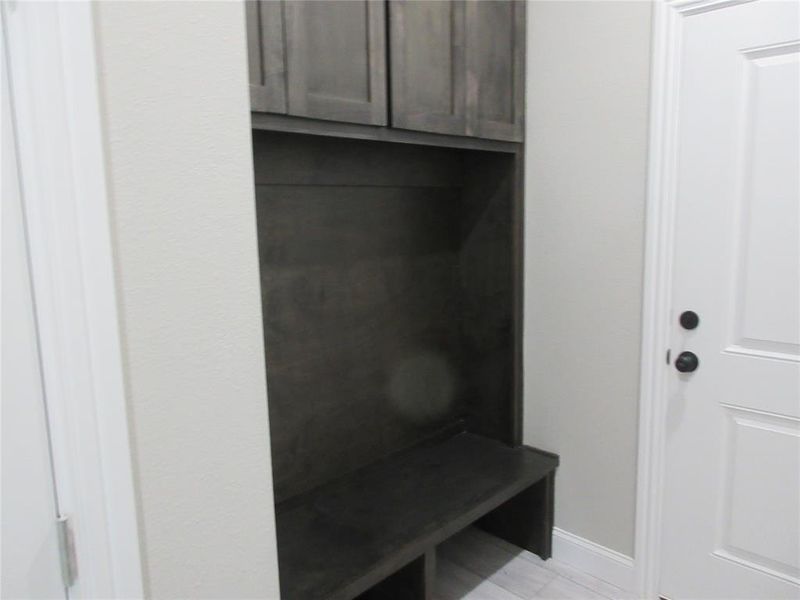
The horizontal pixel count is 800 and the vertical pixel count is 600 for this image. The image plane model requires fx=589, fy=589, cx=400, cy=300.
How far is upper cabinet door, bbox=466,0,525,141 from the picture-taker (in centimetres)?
200

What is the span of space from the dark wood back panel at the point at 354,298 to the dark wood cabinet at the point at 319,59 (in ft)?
1.03

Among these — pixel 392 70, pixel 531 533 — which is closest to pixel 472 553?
pixel 531 533

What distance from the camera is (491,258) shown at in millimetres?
2412

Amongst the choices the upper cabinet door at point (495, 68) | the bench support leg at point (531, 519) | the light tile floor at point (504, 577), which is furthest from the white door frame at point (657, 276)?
the upper cabinet door at point (495, 68)

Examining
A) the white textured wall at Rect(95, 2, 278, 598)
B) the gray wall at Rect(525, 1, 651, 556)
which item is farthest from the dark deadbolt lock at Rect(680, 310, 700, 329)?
the white textured wall at Rect(95, 2, 278, 598)

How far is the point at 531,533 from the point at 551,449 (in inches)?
14.5

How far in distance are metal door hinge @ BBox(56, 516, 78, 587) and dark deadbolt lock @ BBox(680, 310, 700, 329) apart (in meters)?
1.82

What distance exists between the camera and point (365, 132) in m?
1.72

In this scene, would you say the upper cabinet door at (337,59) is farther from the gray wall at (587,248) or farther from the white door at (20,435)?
A: the white door at (20,435)

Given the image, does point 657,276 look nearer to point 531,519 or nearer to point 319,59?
point 531,519

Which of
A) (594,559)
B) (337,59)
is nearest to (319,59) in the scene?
(337,59)

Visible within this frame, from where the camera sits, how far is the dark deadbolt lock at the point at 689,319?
1.92 meters

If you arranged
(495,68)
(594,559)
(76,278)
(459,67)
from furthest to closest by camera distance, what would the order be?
(594,559) < (495,68) < (459,67) < (76,278)

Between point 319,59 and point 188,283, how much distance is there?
99cm
